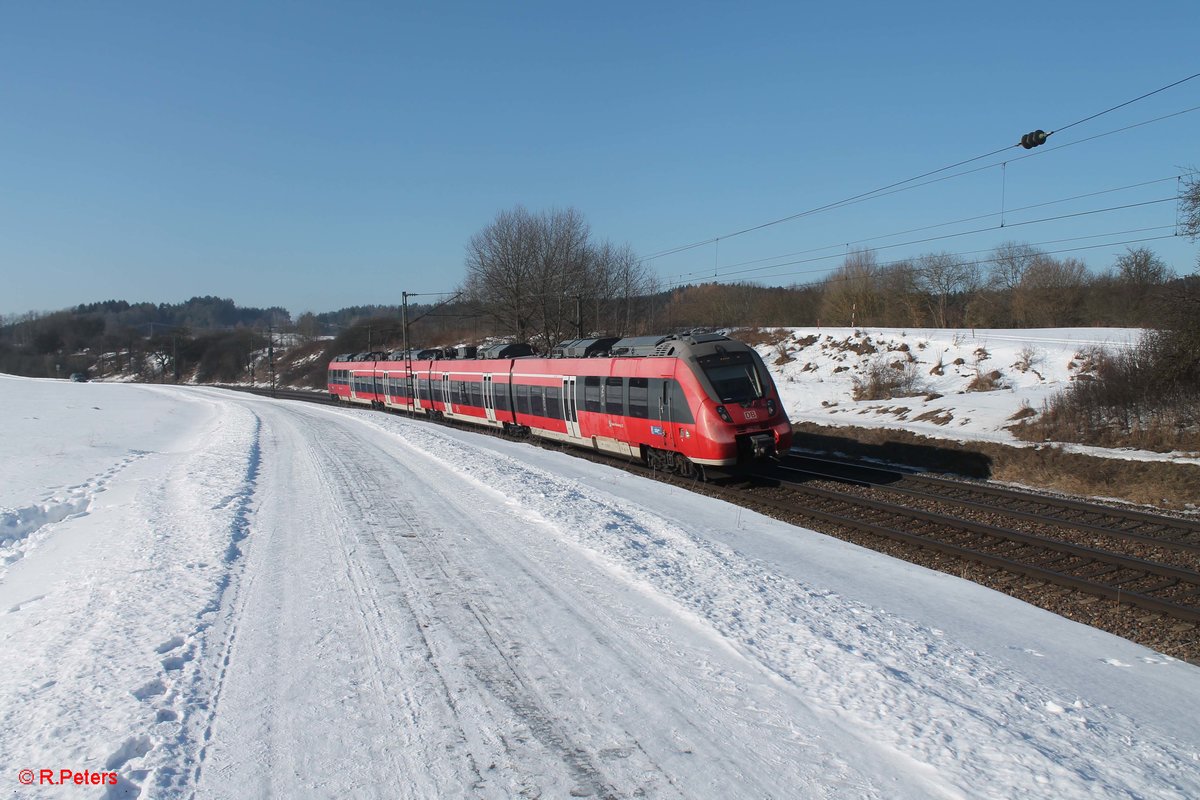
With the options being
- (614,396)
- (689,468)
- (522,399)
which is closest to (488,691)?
(689,468)

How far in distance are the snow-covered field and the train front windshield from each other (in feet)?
18.1

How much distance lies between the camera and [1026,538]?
11.1 m

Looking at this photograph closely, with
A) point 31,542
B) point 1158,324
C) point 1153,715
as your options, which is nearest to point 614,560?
point 1153,715

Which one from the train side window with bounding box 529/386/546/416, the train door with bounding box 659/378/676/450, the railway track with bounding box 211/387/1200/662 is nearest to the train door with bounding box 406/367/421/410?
the train side window with bounding box 529/386/546/416

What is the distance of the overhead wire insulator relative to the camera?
1312cm

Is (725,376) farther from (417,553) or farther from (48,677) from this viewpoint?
(48,677)

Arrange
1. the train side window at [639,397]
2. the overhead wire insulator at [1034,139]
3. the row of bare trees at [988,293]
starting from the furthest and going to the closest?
the row of bare trees at [988,293]
the train side window at [639,397]
the overhead wire insulator at [1034,139]

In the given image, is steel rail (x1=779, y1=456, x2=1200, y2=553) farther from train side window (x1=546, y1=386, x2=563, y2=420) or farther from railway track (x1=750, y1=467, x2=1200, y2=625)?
train side window (x1=546, y1=386, x2=563, y2=420)

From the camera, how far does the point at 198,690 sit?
5.17 m

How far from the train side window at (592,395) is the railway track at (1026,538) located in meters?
4.09

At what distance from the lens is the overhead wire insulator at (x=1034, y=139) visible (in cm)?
1312

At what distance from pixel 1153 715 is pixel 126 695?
7216 millimetres

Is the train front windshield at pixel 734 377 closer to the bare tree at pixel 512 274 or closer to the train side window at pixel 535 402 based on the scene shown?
the train side window at pixel 535 402

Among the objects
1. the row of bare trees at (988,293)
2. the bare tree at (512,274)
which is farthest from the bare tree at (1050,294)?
the bare tree at (512,274)
